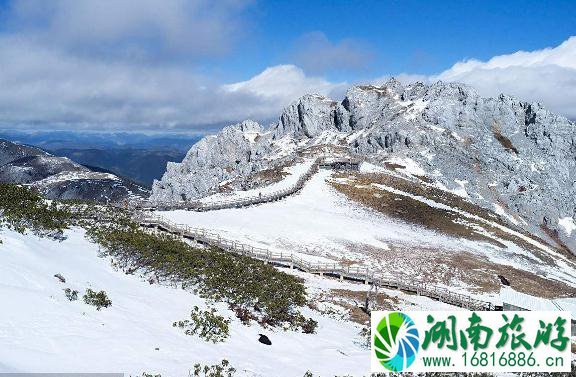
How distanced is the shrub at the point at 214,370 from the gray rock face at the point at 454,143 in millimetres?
97452

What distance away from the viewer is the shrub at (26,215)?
91.0 feet

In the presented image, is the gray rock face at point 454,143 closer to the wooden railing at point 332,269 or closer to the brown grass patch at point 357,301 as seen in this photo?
the wooden railing at point 332,269

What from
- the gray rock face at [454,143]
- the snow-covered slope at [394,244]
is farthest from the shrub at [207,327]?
the gray rock face at [454,143]

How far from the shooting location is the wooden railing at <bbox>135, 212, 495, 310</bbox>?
40312mm

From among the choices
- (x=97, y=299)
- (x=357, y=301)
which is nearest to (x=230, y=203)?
(x=357, y=301)

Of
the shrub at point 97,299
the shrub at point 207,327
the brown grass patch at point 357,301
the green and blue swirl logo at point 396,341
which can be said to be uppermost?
the green and blue swirl logo at point 396,341

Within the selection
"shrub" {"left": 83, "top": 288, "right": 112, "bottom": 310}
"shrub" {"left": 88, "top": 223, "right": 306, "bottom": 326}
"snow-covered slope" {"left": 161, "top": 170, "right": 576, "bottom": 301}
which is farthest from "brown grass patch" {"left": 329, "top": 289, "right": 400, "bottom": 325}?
"shrub" {"left": 83, "top": 288, "right": 112, "bottom": 310}

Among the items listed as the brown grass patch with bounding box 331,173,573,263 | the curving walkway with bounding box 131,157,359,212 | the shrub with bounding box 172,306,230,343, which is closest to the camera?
the shrub with bounding box 172,306,230,343

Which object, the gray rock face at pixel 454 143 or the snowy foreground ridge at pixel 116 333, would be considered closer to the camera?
the snowy foreground ridge at pixel 116 333

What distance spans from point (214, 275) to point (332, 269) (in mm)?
17275

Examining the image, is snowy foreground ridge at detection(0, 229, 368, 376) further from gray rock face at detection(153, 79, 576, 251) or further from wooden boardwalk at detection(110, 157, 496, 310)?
gray rock face at detection(153, 79, 576, 251)

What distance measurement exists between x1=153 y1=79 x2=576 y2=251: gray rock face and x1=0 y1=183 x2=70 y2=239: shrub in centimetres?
8552

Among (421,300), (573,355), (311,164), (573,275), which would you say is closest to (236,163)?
(311,164)

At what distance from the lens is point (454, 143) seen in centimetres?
12700
